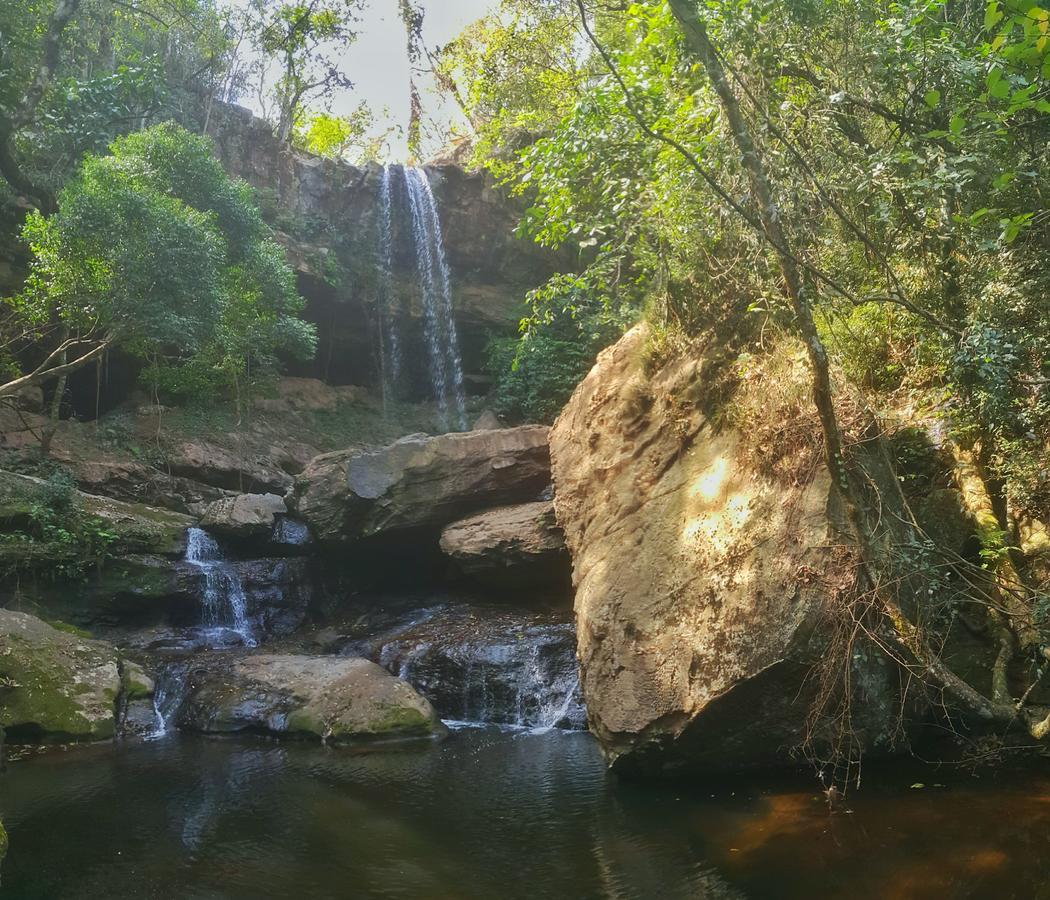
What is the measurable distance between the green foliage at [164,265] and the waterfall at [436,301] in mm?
5203

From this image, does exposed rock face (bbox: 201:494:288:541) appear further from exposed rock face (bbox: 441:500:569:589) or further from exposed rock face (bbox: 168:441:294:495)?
exposed rock face (bbox: 441:500:569:589)

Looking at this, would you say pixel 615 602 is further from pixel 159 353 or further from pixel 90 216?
pixel 159 353

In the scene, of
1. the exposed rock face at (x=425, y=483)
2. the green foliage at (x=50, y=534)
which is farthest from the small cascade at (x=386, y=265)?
the green foliage at (x=50, y=534)

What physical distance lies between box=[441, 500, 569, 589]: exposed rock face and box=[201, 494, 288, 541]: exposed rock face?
4099 millimetres

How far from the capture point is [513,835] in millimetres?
6277

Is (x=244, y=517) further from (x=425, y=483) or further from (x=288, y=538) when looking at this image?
(x=425, y=483)

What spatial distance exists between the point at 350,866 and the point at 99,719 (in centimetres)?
539

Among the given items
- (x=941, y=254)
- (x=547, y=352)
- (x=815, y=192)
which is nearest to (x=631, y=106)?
(x=815, y=192)

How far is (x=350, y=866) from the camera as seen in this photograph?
19.0 feet

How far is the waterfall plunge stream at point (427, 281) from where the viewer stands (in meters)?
24.2

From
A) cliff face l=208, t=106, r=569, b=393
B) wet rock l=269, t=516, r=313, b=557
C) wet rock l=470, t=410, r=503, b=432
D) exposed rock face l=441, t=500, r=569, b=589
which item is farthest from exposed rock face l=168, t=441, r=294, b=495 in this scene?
exposed rock face l=441, t=500, r=569, b=589

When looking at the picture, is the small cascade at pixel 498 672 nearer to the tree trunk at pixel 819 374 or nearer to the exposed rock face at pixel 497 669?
the exposed rock face at pixel 497 669

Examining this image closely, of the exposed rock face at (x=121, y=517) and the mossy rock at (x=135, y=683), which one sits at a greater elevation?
the exposed rock face at (x=121, y=517)

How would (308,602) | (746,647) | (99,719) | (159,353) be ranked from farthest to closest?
(159,353) < (308,602) < (99,719) < (746,647)
